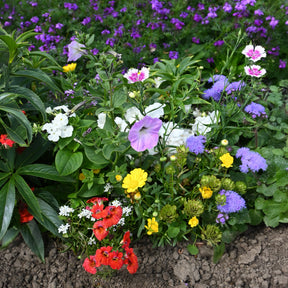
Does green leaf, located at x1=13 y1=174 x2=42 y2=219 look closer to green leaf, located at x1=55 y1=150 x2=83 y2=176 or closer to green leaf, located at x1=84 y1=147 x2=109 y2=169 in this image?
green leaf, located at x1=55 y1=150 x2=83 y2=176

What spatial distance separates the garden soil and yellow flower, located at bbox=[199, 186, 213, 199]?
38cm

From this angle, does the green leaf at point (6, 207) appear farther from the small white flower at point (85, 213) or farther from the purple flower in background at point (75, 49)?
the purple flower in background at point (75, 49)

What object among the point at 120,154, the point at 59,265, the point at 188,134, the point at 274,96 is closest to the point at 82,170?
the point at 120,154

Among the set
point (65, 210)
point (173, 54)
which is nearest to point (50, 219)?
point (65, 210)

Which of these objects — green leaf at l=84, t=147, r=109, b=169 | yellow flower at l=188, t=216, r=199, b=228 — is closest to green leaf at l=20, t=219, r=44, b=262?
green leaf at l=84, t=147, r=109, b=169

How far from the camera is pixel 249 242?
1.89 metres

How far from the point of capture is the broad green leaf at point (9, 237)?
1.81m

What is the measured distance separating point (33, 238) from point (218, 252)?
97 centimetres

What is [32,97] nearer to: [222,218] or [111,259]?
[111,259]

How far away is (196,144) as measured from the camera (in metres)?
1.80

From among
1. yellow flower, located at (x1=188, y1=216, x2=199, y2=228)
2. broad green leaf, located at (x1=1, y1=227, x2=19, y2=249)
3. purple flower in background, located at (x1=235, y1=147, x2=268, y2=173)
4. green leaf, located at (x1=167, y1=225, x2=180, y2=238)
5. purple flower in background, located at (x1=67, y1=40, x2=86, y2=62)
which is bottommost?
broad green leaf, located at (x1=1, y1=227, x2=19, y2=249)

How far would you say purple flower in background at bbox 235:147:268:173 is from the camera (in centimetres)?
178

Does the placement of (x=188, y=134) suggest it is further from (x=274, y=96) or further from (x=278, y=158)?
(x=274, y=96)

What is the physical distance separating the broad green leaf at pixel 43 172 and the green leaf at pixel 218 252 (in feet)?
2.78
